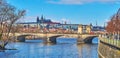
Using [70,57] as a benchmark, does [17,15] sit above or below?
above

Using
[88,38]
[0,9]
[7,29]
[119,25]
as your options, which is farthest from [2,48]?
[88,38]

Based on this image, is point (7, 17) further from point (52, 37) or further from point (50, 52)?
point (52, 37)

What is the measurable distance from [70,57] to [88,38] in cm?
7349

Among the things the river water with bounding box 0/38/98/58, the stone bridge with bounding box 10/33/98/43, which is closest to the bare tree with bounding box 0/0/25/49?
the river water with bounding box 0/38/98/58

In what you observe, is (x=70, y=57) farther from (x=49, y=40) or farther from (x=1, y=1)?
(x=49, y=40)

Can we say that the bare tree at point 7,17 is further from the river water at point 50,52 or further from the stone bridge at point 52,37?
the stone bridge at point 52,37

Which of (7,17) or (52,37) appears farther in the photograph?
(52,37)

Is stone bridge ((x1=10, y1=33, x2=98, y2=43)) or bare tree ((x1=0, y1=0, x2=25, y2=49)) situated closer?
bare tree ((x1=0, y1=0, x2=25, y2=49))

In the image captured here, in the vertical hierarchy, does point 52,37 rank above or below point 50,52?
below

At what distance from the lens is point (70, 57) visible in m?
64.3

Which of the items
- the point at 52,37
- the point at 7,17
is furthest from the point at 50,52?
the point at 52,37

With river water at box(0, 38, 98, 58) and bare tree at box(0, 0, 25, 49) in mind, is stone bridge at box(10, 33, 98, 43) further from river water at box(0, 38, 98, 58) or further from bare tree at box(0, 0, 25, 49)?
bare tree at box(0, 0, 25, 49)

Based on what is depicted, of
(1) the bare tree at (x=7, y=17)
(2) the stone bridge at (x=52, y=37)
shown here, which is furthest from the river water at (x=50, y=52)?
(2) the stone bridge at (x=52, y=37)

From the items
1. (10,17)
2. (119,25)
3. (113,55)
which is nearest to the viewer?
(113,55)
